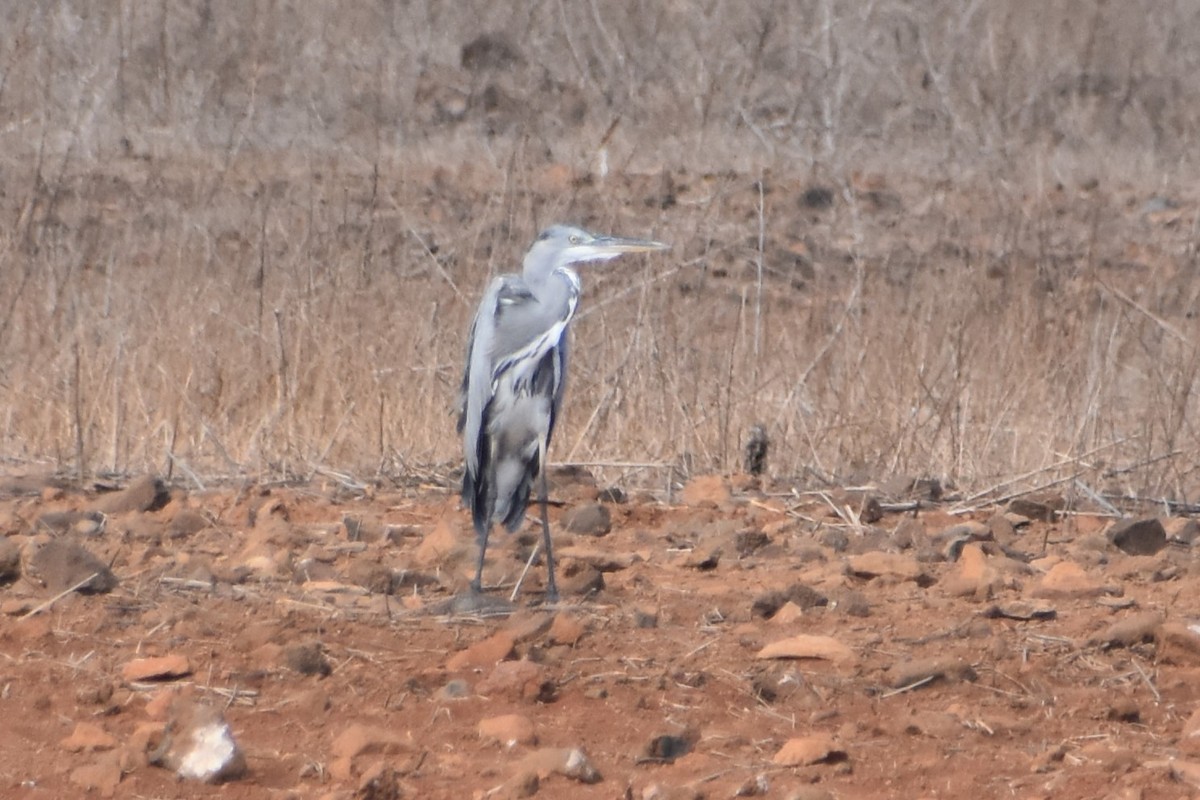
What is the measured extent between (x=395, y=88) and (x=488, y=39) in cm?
145

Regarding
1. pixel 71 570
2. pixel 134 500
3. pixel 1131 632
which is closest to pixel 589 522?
pixel 134 500

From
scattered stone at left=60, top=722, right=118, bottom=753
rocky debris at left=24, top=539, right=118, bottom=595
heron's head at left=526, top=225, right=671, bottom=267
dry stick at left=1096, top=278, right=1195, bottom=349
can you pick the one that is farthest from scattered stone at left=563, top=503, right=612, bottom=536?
scattered stone at left=60, top=722, right=118, bottom=753

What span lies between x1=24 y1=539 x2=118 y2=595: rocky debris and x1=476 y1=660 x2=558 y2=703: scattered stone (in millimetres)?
994

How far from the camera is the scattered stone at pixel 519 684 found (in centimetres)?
340

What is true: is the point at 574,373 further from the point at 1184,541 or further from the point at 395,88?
the point at 395,88

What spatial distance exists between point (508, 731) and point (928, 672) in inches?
34.5

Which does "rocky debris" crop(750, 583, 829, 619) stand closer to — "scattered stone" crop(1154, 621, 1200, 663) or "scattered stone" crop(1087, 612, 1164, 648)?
"scattered stone" crop(1087, 612, 1164, 648)

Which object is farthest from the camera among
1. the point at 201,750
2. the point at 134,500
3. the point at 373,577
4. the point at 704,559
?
the point at 134,500

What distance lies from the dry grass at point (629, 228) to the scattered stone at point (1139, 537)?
661 mm

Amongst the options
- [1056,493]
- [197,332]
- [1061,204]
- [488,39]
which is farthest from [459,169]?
[1056,493]

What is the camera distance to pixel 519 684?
3.41m

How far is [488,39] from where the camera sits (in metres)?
16.8

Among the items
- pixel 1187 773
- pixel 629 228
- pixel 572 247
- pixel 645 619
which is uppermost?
pixel 572 247

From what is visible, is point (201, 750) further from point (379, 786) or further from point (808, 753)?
point (808, 753)
